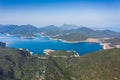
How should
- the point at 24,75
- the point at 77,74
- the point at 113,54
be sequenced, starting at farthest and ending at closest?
the point at 113,54
the point at 24,75
the point at 77,74

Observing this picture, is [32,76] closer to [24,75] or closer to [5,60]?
[24,75]

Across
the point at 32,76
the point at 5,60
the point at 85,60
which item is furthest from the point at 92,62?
the point at 5,60

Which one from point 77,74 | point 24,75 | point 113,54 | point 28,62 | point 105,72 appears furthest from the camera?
point 28,62

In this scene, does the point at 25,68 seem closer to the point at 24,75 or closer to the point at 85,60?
the point at 24,75

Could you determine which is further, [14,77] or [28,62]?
[28,62]

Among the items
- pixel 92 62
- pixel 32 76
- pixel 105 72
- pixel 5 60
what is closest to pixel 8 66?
pixel 5 60

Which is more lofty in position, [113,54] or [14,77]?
[113,54]
